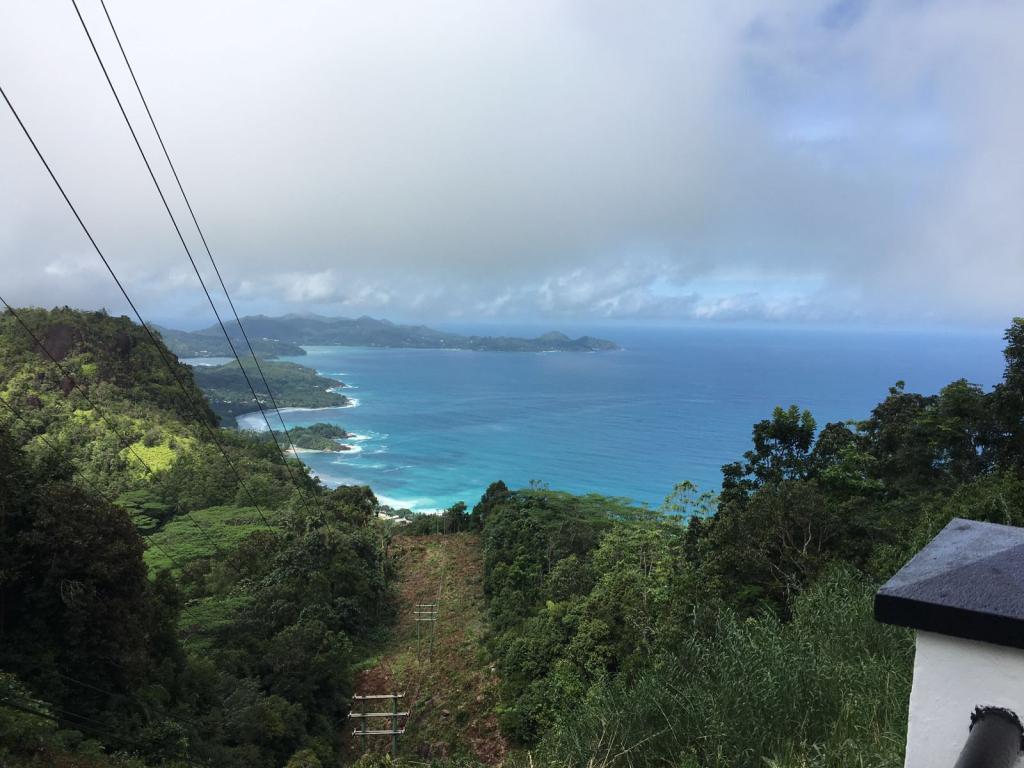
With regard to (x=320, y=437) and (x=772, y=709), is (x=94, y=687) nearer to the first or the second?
(x=772, y=709)

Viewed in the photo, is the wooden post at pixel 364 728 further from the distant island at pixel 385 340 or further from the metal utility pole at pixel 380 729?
the distant island at pixel 385 340

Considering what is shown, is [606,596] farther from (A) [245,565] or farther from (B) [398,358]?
(B) [398,358]

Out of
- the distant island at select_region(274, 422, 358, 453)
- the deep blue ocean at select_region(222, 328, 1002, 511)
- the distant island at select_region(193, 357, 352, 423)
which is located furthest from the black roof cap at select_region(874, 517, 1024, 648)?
the distant island at select_region(193, 357, 352, 423)

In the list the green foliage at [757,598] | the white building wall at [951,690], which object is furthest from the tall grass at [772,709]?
the white building wall at [951,690]

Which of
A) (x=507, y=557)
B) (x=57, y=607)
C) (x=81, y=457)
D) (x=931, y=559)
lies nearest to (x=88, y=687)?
(x=57, y=607)

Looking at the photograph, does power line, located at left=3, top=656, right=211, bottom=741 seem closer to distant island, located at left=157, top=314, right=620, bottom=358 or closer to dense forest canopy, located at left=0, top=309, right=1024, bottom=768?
dense forest canopy, located at left=0, top=309, right=1024, bottom=768

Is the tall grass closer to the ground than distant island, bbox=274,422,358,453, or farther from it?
farther from it
